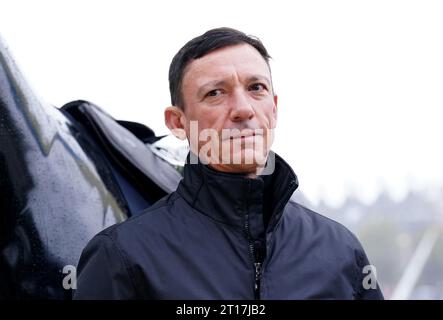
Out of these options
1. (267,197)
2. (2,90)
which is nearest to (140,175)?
(2,90)

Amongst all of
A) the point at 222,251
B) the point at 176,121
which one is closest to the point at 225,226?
the point at 222,251

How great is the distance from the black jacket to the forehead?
0.18 m

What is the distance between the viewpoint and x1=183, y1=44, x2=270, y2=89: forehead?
1.61 metres

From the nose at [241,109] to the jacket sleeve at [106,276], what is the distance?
329mm

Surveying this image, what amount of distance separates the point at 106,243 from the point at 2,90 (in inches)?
28.3

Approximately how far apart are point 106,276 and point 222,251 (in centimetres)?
22

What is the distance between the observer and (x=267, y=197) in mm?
1615

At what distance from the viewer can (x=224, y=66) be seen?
1616 mm

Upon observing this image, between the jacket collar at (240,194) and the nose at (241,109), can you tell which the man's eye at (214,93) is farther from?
the jacket collar at (240,194)

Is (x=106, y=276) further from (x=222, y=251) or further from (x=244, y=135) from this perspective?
(x=244, y=135)

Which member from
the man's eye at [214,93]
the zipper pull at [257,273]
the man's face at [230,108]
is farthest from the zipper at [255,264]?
the man's eye at [214,93]

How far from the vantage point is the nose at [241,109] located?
1562mm

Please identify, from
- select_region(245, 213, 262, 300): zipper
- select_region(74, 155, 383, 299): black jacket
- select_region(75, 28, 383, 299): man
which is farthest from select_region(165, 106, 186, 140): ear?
select_region(245, 213, 262, 300): zipper

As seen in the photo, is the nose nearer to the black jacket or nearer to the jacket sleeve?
the black jacket
